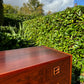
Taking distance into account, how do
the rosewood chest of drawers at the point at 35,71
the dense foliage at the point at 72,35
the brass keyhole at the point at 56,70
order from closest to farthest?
the rosewood chest of drawers at the point at 35,71 < the brass keyhole at the point at 56,70 < the dense foliage at the point at 72,35

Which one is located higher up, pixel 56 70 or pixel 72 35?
pixel 72 35

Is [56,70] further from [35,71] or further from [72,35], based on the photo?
[72,35]

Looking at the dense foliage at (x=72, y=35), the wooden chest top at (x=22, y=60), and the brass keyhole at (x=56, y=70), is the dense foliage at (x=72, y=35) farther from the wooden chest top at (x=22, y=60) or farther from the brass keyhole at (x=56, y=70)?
the brass keyhole at (x=56, y=70)

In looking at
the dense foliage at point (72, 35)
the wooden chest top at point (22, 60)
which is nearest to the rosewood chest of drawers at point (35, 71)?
the wooden chest top at point (22, 60)

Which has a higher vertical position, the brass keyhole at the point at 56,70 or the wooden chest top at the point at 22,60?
the wooden chest top at the point at 22,60

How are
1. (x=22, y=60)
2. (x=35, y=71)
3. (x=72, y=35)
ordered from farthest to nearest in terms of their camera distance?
(x=72, y=35) → (x=22, y=60) → (x=35, y=71)

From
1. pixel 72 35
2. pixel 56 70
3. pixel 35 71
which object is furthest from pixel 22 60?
pixel 72 35

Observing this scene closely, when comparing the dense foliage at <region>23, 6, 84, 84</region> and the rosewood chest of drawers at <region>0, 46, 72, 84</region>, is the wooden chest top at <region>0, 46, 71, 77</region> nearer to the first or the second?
the rosewood chest of drawers at <region>0, 46, 72, 84</region>

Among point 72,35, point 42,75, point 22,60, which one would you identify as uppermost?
point 72,35

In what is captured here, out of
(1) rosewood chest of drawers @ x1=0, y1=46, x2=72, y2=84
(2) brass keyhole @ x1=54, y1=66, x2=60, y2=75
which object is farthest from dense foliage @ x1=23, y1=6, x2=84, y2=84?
(2) brass keyhole @ x1=54, y1=66, x2=60, y2=75

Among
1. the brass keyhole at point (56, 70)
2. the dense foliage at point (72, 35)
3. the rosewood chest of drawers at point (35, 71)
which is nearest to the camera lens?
the rosewood chest of drawers at point (35, 71)

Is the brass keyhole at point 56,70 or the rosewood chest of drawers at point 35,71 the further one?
the brass keyhole at point 56,70

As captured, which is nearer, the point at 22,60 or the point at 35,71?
the point at 35,71

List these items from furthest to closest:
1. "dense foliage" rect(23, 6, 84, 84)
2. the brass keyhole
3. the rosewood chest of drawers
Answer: "dense foliage" rect(23, 6, 84, 84) → the brass keyhole → the rosewood chest of drawers
